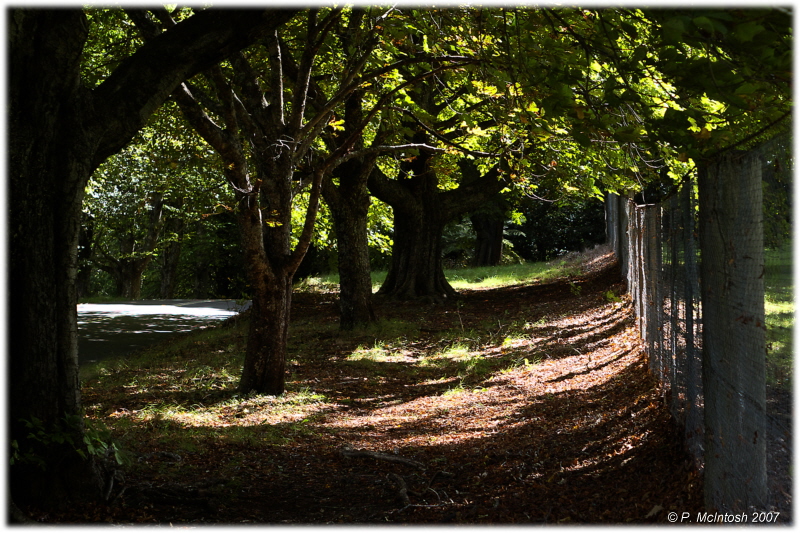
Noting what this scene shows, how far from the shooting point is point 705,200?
13.6ft

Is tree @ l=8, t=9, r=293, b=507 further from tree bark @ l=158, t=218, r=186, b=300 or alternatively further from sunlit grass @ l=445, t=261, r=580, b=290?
tree bark @ l=158, t=218, r=186, b=300

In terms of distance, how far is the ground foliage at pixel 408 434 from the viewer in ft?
17.0

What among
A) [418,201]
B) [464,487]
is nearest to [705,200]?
[464,487]

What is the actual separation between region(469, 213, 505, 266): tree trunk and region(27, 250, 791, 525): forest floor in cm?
1944

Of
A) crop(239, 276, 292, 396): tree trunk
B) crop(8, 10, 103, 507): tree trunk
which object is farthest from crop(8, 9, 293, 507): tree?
crop(239, 276, 292, 396): tree trunk

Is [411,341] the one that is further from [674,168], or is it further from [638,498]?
[638,498]

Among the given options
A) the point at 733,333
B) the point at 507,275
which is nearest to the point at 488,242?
the point at 507,275

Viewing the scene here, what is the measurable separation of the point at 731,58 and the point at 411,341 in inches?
447

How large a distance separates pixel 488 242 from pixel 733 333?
102 feet

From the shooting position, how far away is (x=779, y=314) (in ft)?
9.36

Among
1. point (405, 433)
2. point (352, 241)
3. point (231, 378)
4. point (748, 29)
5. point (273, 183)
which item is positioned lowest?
point (405, 433)

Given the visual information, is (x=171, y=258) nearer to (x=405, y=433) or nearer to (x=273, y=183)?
(x=273, y=183)

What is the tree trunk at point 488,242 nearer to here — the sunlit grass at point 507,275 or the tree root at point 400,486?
the sunlit grass at point 507,275

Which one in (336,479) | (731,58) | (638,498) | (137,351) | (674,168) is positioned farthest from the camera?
(137,351)
